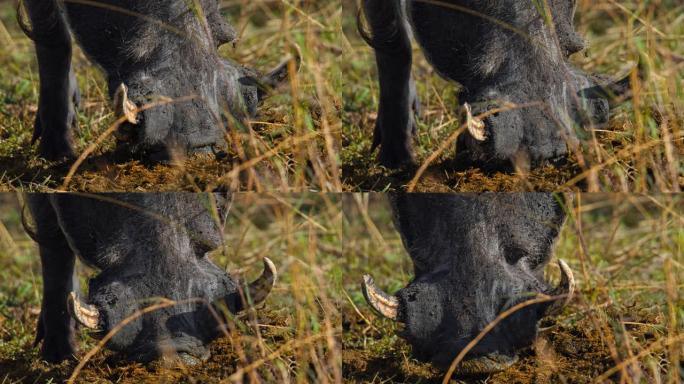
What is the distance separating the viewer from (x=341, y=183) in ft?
9.17

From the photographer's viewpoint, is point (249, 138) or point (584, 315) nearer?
point (249, 138)

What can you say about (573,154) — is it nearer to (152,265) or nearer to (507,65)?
(507,65)

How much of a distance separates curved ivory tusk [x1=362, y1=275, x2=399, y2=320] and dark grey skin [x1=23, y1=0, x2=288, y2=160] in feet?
1.40

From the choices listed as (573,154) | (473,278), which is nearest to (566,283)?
(473,278)

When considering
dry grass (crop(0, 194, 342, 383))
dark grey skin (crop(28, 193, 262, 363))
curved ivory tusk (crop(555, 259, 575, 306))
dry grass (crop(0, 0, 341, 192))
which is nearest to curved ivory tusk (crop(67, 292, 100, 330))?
dark grey skin (crop(28, 193, 262, 363))

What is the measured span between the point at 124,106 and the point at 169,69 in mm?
148

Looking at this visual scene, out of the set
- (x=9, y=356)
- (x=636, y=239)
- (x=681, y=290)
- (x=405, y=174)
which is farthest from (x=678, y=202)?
(x=9, y=356)

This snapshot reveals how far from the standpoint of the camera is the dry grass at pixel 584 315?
2676mm

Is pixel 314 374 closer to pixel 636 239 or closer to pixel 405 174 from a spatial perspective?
pixel 405 174

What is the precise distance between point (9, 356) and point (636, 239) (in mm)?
1691

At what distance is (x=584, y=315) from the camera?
9.39 ft

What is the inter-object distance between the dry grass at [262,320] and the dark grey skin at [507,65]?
1.40 ft

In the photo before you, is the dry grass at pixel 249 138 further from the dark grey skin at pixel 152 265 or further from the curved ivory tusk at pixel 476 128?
the curved ivory tusk at pixel 476 128

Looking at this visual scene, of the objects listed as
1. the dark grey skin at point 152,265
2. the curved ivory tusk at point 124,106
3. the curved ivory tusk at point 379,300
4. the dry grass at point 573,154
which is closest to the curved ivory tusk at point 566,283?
the dry grass at point 573,154
